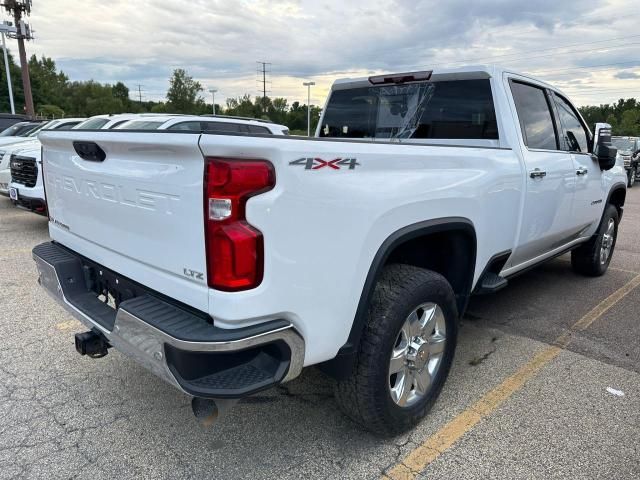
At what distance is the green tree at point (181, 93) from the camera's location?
75.2m

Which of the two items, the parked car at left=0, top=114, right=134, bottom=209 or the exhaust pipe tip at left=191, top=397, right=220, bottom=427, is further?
the parked car at left=0, top=114, right=134, bottom=209

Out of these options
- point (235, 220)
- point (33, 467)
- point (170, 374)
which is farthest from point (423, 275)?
point (33, 467)

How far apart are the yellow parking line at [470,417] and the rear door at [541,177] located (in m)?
0.71

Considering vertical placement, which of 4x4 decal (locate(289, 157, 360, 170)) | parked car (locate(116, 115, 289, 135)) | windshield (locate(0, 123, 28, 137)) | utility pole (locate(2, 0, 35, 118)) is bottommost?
windshield (locate(0, 123, 28, 137))

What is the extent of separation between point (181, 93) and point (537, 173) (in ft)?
260

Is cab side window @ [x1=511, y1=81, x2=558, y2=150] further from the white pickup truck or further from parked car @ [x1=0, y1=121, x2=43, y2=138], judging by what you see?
parked car @ [x1=0, y1=121, x2=43, y2=138]

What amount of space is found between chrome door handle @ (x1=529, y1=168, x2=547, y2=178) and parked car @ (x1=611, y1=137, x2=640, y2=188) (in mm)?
15971

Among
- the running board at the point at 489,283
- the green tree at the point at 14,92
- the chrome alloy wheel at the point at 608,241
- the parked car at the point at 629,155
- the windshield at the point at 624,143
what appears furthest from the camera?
the green tree at the point at 14,92

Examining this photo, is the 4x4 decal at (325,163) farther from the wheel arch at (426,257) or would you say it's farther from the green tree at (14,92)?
the green tree at (14,92)

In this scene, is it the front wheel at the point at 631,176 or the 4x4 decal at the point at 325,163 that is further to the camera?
the front wheel at the point at 631,176

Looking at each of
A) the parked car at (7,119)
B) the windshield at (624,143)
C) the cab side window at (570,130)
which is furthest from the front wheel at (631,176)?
the parked car at (7,119)

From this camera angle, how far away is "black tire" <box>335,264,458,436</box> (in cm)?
232

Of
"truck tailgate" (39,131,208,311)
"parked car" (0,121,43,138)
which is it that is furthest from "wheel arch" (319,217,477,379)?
"parked car" (0,121,43,138)

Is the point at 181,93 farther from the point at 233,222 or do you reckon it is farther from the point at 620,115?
the point at 233,222
